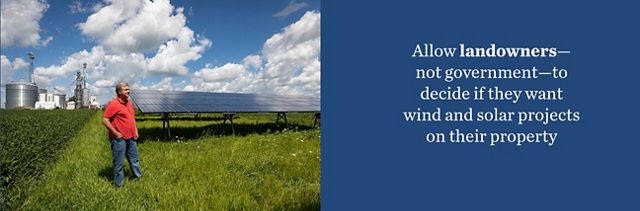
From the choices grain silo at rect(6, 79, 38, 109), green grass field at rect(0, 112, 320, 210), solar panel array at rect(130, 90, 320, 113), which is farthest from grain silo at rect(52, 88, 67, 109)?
green grass field at rect(0, 112, 320, 210)

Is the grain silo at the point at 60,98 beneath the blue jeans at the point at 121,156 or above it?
above

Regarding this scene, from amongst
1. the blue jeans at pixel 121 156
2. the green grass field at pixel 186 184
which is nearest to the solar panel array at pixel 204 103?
the green grass field at pixel 186 184

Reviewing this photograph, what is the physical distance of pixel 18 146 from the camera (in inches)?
314

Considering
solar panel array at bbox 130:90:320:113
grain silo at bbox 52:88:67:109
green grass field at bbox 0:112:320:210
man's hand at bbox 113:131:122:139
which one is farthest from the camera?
grain silo at bbox 52:88:67:109

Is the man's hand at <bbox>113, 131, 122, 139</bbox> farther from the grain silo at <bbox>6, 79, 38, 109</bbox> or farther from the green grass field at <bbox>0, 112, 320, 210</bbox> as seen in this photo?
the grain silo at <bbox>6, 79, 38, 109</bbox>

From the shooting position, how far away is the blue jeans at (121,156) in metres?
5.89

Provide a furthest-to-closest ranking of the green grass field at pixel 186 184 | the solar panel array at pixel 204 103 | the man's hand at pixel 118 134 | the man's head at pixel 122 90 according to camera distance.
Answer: the solar panel array at pixel 204 103 < the man's head at pixel 122 90 < the man's hand at pixel 118 134 < the green grass field at pixel 186 184

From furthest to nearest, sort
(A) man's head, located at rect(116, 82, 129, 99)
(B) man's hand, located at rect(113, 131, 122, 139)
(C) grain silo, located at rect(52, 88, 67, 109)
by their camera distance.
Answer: (C) grain silo, located at rect(52, 88, 67, 109) → (A) man's head, located at rect(116, 82, 129, 99) → (B) man's hand, located at rect(113, 131, 122, 139)

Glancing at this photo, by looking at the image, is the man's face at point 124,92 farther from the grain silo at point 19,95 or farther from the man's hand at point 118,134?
the grain silo at point 19,95

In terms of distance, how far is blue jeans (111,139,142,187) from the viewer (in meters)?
5.89

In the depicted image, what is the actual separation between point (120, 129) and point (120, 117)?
172mm

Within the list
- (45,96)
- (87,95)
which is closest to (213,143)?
(87,95)

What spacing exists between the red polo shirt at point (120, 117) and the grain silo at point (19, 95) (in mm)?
119218

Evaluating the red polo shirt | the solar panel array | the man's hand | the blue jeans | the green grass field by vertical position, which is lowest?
the green grass field
